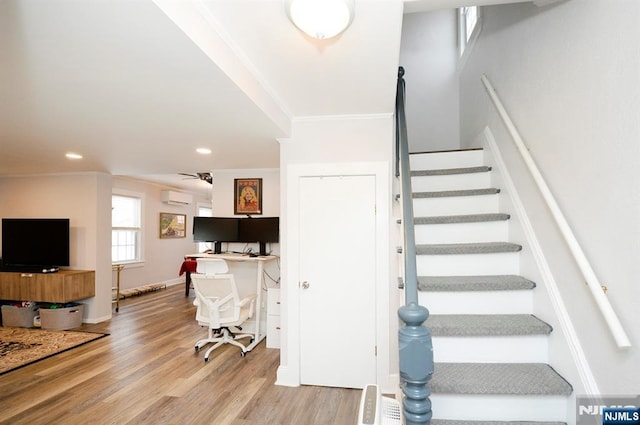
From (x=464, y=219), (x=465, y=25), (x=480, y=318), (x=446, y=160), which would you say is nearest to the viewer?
(x=480, y=318)

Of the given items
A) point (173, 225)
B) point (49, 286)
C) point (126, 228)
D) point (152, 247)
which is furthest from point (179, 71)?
point (173, 225)

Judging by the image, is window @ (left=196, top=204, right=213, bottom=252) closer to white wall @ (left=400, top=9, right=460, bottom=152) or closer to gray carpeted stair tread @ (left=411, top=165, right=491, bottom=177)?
white wall @ (left=400, top=9, right=460, bottom=152)

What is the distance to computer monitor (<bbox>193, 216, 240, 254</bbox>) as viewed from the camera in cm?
459

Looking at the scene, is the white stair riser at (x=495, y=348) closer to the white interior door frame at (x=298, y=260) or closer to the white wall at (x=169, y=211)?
the white interior door frame at (x=298, y=260)

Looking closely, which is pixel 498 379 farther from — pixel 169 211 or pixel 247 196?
pixel 169 211

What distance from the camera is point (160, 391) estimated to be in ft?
9.23

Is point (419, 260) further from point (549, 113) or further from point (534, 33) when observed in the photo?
point (534, 33)

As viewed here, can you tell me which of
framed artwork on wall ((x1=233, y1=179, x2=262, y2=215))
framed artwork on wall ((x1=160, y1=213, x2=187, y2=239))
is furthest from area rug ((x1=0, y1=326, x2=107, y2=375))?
framed artwork on wall ((x1=160, y1=213, x2=187, y2=239))

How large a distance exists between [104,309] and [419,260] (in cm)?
503

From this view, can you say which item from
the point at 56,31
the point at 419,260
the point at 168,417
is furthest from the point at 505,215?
the point at 168,417

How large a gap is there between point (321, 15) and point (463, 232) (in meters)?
1.75

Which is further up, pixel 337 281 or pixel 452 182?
pixel 452 182

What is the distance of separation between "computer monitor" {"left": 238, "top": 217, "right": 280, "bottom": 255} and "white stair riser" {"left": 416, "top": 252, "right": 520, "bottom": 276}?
257 centimetres

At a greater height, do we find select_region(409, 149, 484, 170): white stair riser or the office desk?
select_region(409, 149, 484, 170): white stair riser
